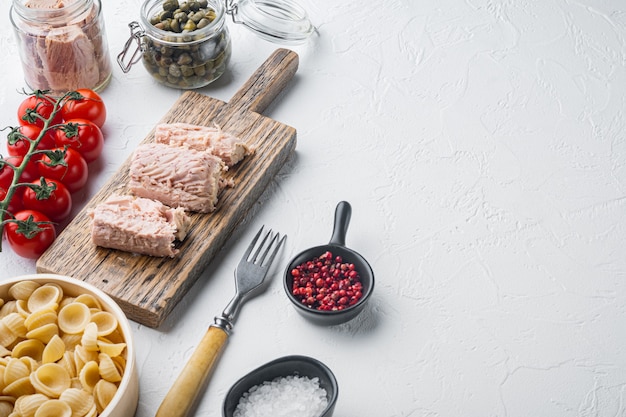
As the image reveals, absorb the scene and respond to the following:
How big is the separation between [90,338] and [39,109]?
119cm

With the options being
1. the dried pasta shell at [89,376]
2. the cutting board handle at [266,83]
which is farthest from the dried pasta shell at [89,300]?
the cutting board handle at [266,83]

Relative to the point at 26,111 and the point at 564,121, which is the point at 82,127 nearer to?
the point at 26,111

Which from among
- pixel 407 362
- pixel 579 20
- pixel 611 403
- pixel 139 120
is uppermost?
pixel 579 20

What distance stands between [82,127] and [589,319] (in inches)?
77.5

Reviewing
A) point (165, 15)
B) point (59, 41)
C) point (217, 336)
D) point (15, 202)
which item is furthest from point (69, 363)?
point (165, 15)

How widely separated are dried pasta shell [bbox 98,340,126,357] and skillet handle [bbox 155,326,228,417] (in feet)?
0.69

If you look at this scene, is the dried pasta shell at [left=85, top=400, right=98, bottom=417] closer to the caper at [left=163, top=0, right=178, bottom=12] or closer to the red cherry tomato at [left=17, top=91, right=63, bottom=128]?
the red cherry tomato at [left=17, top=91, right=63, bottom=128]

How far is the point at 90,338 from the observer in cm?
226

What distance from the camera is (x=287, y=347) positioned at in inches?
103

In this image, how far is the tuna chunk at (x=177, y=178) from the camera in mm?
2852

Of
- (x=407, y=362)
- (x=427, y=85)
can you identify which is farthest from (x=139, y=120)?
(x=407, y=362)

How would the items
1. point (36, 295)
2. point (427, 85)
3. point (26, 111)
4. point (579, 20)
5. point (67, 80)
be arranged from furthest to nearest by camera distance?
point (579, 20) < point (427, 85) < point (67, 80) < point (26, 111) < point (36, 295)

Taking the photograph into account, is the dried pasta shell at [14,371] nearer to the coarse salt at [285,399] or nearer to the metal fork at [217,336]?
the metal fork at [217,336]

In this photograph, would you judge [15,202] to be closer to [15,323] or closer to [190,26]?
[15,323]
